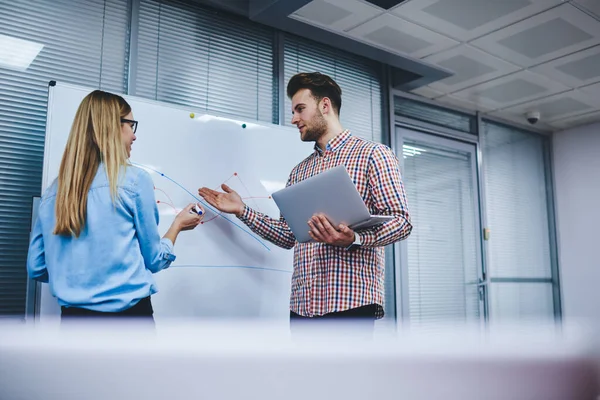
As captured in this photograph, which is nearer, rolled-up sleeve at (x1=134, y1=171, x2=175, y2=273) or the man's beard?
rolled-up sleeve at (x1=134, y1=171, x2=175, y2=273)

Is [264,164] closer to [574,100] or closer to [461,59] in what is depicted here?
[461,59]

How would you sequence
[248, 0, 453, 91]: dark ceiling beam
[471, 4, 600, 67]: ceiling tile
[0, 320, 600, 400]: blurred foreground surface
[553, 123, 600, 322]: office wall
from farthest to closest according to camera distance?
[553, 123, 600, 322]: office wall < [471, 4, 600, 67]: ceiling tile < [248, 0, 453, 91]: dark ceiling beam < [0, 320, 600, 400]: blurred foreground surface

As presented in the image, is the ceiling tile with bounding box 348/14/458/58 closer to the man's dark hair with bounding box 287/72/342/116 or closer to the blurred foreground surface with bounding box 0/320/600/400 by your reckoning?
the man's dark hair with bounding box 287/72/342/116

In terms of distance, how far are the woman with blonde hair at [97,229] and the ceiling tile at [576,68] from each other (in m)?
3.03

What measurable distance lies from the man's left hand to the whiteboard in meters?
0.63

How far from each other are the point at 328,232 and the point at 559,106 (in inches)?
135

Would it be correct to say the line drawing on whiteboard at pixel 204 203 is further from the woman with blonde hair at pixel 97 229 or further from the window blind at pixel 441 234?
the window blind at pixel 441 234

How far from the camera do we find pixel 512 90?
3.89 meters

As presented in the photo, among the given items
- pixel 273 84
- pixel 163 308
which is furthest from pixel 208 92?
pixel 163 308

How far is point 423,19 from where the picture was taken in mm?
2857

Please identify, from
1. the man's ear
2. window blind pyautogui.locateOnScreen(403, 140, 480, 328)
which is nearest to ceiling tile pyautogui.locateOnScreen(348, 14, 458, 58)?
window blind pyautogui.locateOnScreen(403, 140, 480, 328)

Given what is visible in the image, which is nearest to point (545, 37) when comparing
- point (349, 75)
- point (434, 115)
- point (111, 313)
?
point (434, 115)

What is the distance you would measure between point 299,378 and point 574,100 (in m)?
4.53

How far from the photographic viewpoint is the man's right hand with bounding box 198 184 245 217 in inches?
77.7
